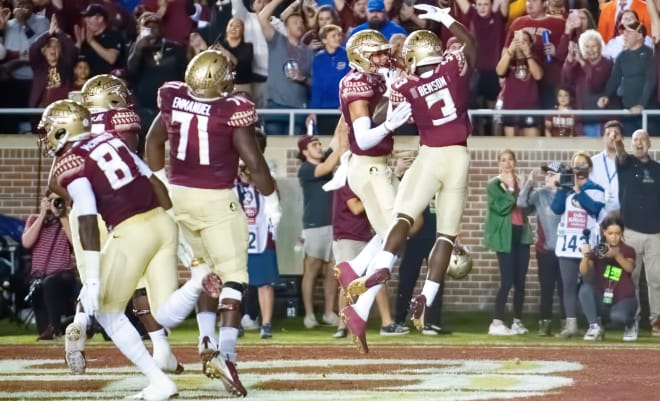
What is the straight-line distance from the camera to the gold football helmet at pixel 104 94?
1079 cm

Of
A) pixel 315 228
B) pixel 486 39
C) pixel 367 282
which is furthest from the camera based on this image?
pixel 486 39

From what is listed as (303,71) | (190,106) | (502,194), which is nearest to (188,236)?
(190,106)

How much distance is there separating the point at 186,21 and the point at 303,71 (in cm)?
157

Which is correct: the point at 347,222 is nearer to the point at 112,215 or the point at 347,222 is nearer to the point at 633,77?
the point at 633,77

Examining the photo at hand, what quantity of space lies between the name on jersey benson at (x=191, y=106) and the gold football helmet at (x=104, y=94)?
1233 millimetres

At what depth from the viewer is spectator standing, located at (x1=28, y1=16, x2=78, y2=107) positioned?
16.3m

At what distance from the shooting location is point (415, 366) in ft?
36.2

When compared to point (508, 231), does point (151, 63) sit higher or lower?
higher

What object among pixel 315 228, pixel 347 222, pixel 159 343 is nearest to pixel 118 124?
pixel 159 343

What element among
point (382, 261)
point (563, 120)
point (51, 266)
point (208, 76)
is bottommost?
point (51, 266)

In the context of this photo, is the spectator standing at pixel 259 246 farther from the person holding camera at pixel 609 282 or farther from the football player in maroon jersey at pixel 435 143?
the football player in maroon jersey at pixel 435 143

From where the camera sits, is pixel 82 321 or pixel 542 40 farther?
pixel 542 40

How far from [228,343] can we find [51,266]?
535 centimetres

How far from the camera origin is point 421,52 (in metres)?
11.0
